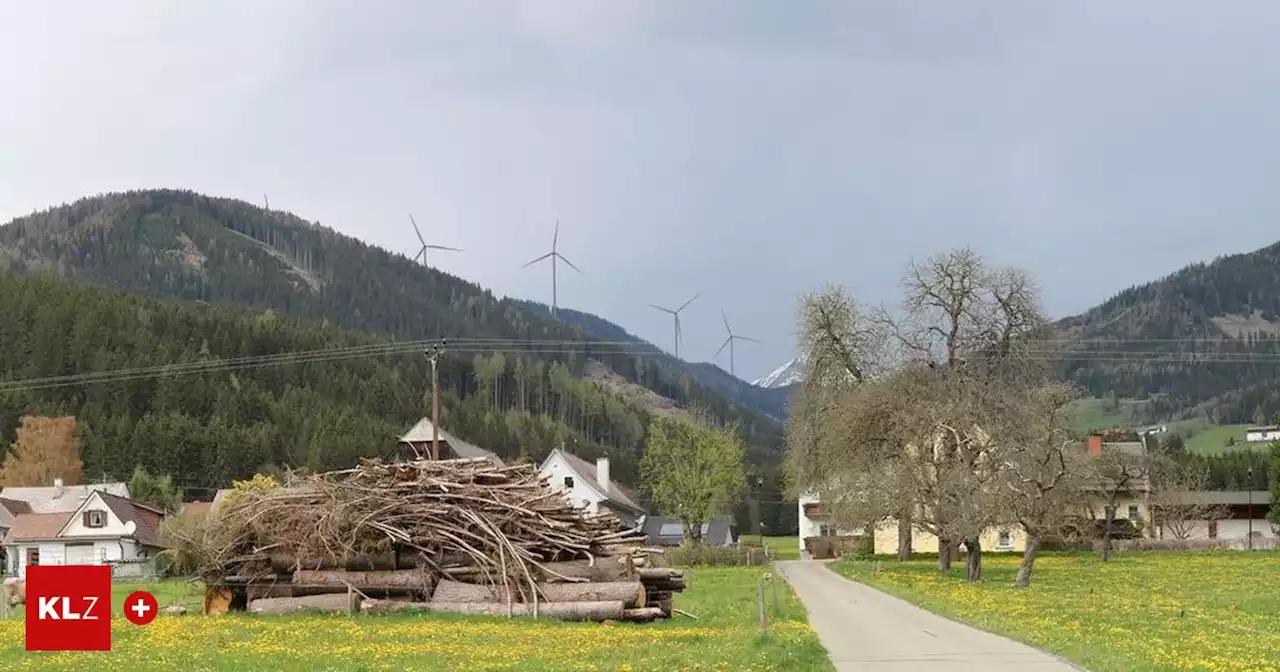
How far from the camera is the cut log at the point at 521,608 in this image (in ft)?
100

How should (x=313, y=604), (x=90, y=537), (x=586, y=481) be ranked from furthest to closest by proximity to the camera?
1. (x=586, y=481)
2. (x=90, y=537)
3. (x=313, y=604)

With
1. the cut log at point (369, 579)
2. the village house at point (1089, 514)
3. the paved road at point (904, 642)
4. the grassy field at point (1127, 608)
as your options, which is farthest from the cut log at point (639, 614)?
the village house at point (1089, 514)

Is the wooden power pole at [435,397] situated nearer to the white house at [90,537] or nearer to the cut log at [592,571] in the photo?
the cut log at [592,571]

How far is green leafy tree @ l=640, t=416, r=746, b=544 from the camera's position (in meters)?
90.7

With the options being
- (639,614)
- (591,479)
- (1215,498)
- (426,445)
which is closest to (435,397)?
(639,614)

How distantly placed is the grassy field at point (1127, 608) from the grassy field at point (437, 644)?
4927mm

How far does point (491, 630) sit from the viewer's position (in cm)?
2720

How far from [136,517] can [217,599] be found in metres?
56.0

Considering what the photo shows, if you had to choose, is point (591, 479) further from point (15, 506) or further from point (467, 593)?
point (467, 593)

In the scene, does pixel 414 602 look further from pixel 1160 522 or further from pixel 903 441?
pixel 1160 522

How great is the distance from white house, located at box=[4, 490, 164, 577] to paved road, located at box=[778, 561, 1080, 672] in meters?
59.0

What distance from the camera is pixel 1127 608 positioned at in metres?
33.8

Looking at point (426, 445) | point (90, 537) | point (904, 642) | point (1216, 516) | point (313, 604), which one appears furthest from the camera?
point (1216, 516)

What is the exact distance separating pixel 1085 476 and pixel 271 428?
113384 millimetres
